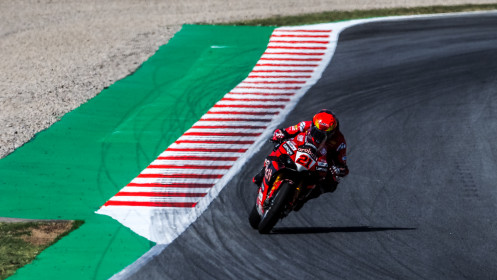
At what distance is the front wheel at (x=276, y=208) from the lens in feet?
40.8

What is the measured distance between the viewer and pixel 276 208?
12.6 m

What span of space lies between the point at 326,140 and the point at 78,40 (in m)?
13.7

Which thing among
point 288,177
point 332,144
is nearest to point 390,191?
point 332,144

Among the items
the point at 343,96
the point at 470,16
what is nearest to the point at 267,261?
the point at 343,96

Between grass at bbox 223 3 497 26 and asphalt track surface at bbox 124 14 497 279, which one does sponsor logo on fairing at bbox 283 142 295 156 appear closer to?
asphalt track surface at bbox 124 14 497 279

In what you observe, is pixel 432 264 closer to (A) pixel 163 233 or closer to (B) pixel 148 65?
(A) pixel 163 233

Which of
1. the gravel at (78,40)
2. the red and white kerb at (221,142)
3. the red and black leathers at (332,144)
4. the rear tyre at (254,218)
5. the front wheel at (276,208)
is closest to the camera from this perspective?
the front wheel at (276,208)

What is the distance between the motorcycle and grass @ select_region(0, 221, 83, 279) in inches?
132

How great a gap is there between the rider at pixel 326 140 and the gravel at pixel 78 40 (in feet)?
21.6

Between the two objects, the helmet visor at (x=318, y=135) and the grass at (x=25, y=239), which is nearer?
the grass at (x=25, y=239)

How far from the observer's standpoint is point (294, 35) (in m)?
24.4

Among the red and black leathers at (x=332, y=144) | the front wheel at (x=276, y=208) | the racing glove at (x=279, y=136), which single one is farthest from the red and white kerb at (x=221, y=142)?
the red and black leathers at (x=332, y=144)

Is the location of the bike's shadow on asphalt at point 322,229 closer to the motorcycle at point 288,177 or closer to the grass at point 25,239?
the motorcycle at point 288,177

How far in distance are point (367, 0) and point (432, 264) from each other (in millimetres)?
18919
